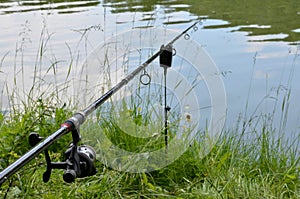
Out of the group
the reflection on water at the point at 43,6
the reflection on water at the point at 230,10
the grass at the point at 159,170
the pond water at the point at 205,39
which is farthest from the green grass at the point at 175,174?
the reflection on water at the point at 43,6

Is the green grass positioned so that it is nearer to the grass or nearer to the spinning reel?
the grass

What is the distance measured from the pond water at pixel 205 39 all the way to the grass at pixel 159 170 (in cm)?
65

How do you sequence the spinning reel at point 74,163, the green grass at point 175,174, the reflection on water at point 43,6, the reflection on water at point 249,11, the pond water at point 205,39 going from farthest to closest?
the reflection on water at point 43,6 → the reflection on water at point 249,11 → the pond water at point 205,39 → the green grass at point 175,174 → the spinning reel at point 74,163

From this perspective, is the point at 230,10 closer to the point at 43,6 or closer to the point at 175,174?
the point at 43,6

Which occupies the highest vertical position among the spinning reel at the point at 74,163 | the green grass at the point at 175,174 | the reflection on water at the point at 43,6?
the spinning reel at the point at 74,163

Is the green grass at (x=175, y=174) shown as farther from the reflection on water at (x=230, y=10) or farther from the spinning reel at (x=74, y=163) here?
the reflection on water at (x=230, y=10)

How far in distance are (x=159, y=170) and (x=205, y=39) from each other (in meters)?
3.60

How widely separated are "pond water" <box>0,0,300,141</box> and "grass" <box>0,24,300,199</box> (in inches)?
25.7

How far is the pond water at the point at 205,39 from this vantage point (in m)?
3.92

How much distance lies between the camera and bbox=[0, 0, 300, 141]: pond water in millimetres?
3922

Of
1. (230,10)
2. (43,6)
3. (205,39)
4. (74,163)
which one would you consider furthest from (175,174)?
(43,6)

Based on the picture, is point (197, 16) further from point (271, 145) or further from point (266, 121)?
point (271, 145)

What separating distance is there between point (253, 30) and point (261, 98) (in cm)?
264

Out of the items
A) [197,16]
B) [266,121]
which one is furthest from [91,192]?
[197,16]
